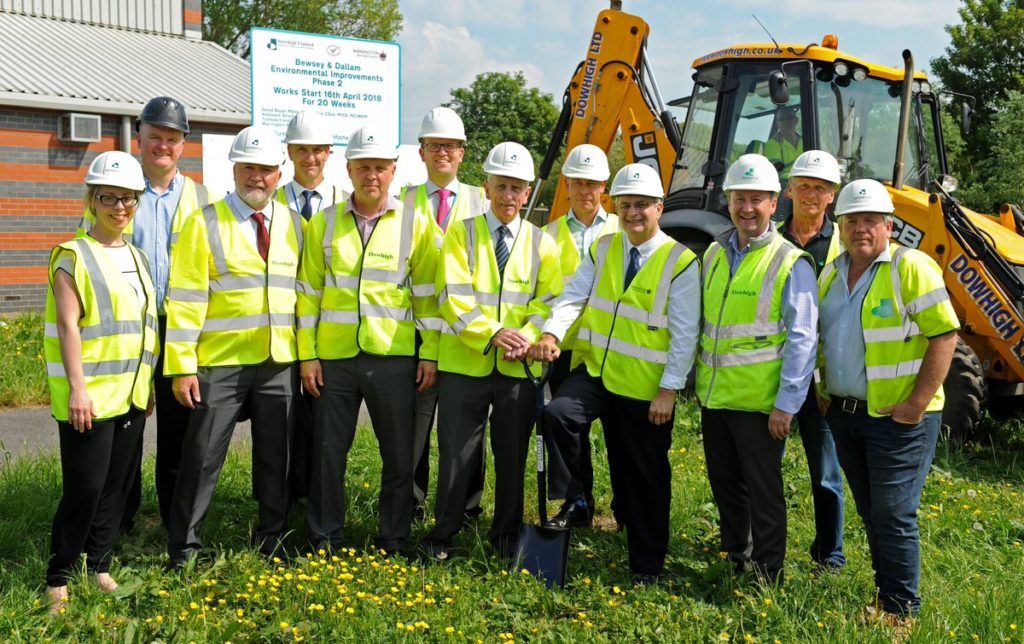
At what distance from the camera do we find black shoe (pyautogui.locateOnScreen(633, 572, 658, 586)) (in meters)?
4.62

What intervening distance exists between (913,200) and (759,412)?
3.81 m

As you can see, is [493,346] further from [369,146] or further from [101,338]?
[101,338]

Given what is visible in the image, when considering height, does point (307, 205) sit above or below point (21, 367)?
above

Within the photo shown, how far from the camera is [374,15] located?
38.2 metres

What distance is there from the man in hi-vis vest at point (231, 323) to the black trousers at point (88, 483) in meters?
0.30

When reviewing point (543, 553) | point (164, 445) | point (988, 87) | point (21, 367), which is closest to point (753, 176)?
point (543, 553)

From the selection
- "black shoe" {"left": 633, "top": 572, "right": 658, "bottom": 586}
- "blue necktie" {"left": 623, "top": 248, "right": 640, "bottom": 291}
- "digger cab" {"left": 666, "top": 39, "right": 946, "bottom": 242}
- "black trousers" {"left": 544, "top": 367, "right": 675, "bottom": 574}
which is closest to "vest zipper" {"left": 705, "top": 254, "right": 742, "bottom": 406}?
"black trousers" {"left": 544, "top": 367, "right": 675, "bottom": 574}

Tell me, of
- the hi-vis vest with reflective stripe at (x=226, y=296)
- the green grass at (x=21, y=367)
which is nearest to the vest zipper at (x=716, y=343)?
the hi-vis vest with reflective stripe at (x=226, y=296)

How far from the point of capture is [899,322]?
4023mm

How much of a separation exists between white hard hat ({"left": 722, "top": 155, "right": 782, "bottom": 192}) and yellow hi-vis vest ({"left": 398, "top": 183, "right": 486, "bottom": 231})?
59.2 inches

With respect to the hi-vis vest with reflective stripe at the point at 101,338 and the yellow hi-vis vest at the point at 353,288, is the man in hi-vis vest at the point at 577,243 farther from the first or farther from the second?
the hi-vis vest with reflective stripe at the point at 101,338

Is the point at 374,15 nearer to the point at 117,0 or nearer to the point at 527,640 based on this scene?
the point at 117,0

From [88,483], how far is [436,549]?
1.69 m

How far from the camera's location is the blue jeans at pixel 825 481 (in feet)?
15.7
